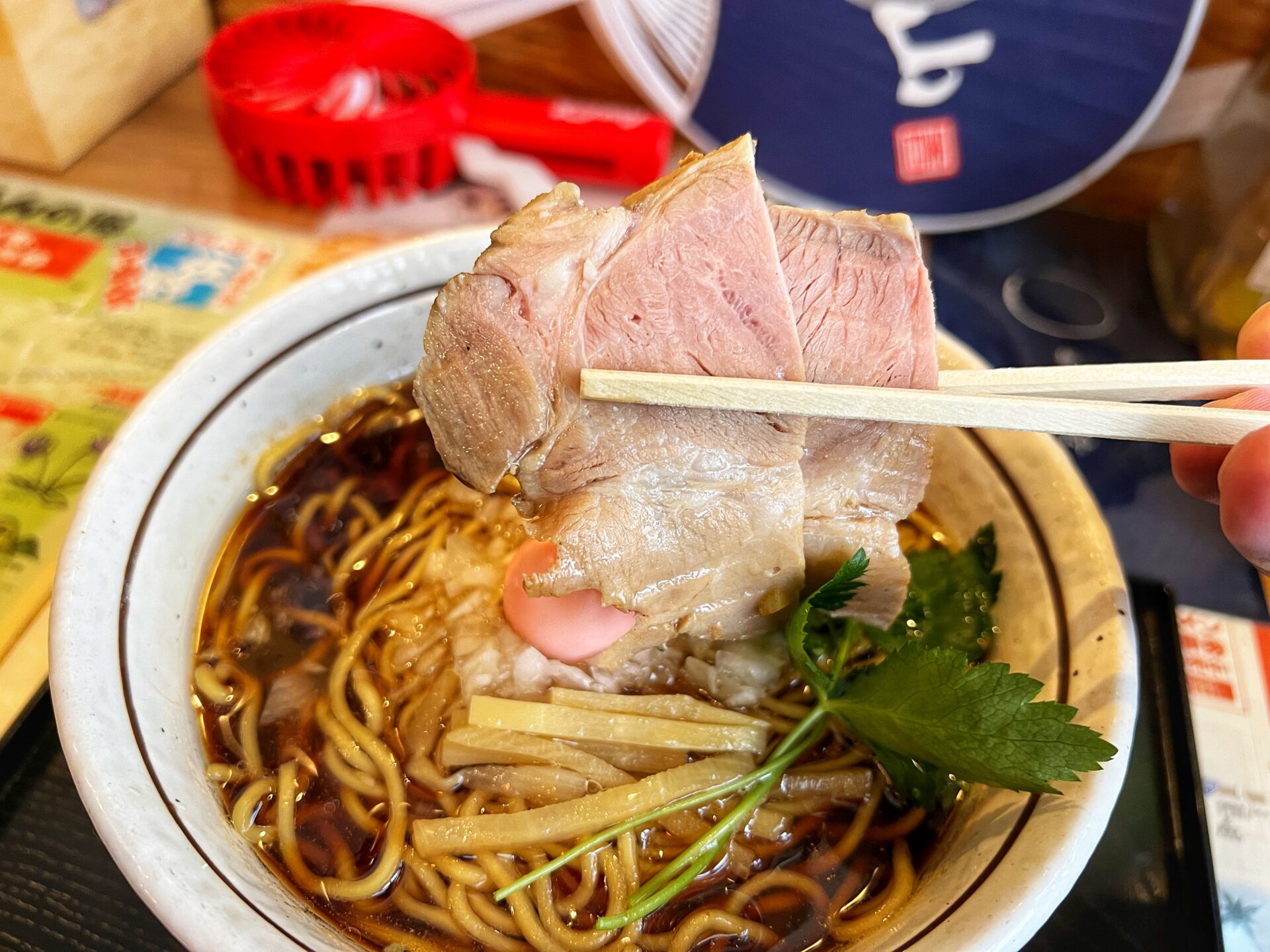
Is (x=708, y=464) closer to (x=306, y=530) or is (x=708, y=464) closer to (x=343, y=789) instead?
(x=343, y=789)

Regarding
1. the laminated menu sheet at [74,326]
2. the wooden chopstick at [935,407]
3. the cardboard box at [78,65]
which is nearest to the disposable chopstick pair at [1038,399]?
the wooden chopstick at [935,407]

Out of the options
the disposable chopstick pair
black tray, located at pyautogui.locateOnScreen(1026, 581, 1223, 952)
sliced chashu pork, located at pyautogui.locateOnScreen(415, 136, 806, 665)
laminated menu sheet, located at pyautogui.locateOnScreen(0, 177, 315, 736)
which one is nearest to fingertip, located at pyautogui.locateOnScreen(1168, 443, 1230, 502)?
the disposable chopstick pair

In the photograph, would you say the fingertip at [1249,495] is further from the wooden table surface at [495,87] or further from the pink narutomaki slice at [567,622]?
the wooden table surface at [495,87]

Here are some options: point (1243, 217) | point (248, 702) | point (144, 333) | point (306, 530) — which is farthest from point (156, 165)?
point (1243, 217)

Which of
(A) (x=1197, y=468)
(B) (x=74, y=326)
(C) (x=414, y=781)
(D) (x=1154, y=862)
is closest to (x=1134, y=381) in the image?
(A) (x=1197, y=468)

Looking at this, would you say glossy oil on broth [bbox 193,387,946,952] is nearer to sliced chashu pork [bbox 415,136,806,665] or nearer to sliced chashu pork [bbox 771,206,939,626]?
sliced chashu pork [bbox 415,136,806,665]
